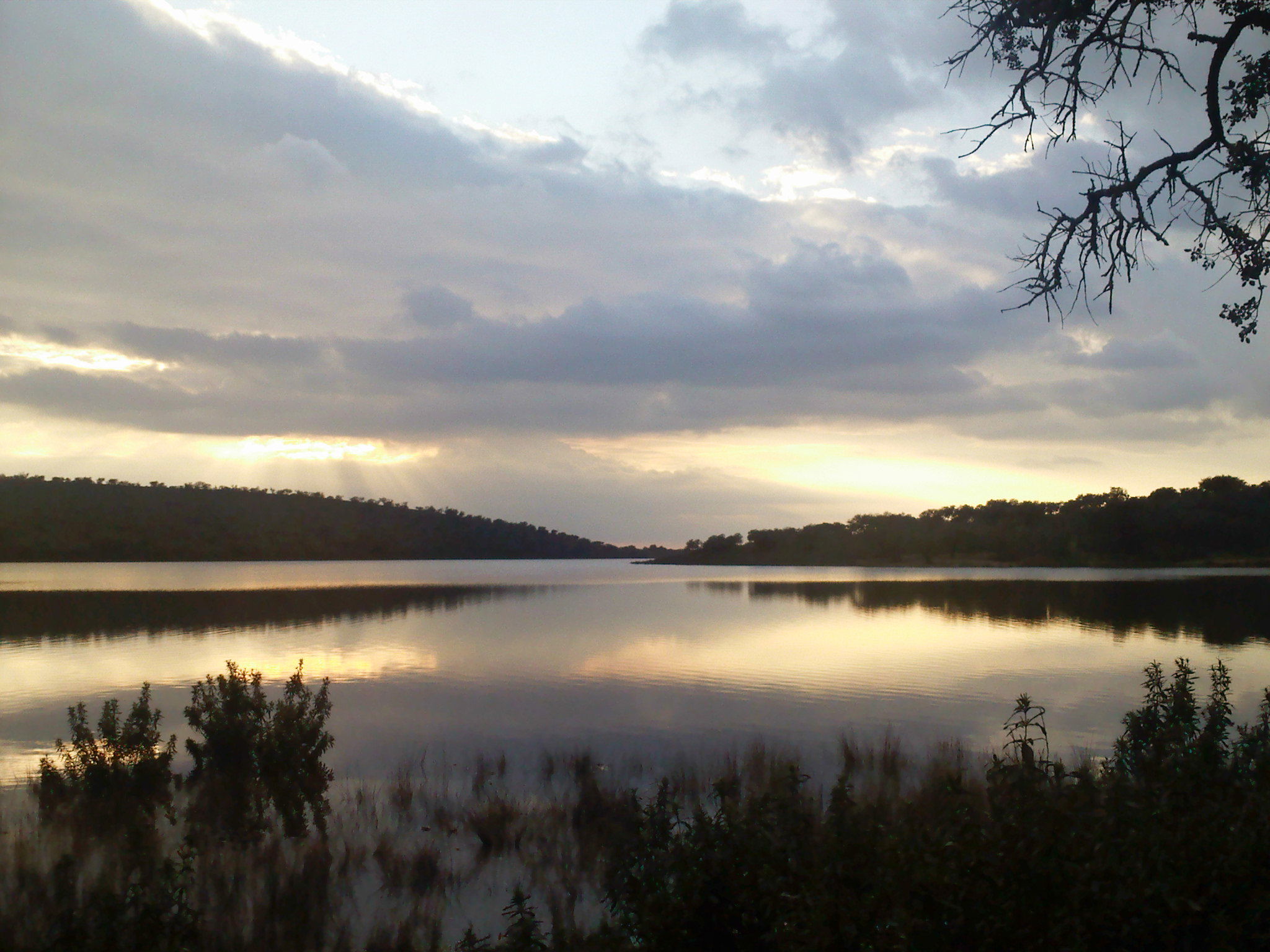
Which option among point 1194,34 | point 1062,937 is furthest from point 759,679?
point 1062,937

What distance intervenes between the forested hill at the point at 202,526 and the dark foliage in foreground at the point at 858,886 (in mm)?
93105

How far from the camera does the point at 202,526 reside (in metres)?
110

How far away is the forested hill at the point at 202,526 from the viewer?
8869 centimetres

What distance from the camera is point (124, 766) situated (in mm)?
10367

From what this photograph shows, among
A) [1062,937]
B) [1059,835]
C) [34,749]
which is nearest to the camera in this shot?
[1062,937]

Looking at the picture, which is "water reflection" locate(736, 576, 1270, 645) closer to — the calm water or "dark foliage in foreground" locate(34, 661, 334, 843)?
the calm water

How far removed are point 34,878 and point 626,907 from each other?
5415 millimetres

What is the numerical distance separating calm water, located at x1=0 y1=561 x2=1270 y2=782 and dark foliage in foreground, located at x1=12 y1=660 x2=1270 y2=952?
226 inches

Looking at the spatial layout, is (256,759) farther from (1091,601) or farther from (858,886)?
(1091,601)

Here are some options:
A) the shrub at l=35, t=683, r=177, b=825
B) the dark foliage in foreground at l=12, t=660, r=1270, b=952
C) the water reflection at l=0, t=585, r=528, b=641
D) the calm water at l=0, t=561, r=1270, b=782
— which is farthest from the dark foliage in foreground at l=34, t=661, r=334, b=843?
the water reflection at l=0, t=585, r=528, b=641

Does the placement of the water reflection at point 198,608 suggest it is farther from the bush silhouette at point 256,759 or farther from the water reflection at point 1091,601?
the bush silhouette at point 256,759

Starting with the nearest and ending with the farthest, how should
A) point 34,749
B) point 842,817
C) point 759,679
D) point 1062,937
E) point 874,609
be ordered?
point 1062,937 → point 842,817 → point 34,749 → point 759,679 → point 874,609

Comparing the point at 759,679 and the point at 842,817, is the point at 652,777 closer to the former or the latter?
the point at 842,817

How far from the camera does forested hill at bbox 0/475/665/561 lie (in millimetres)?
88688
